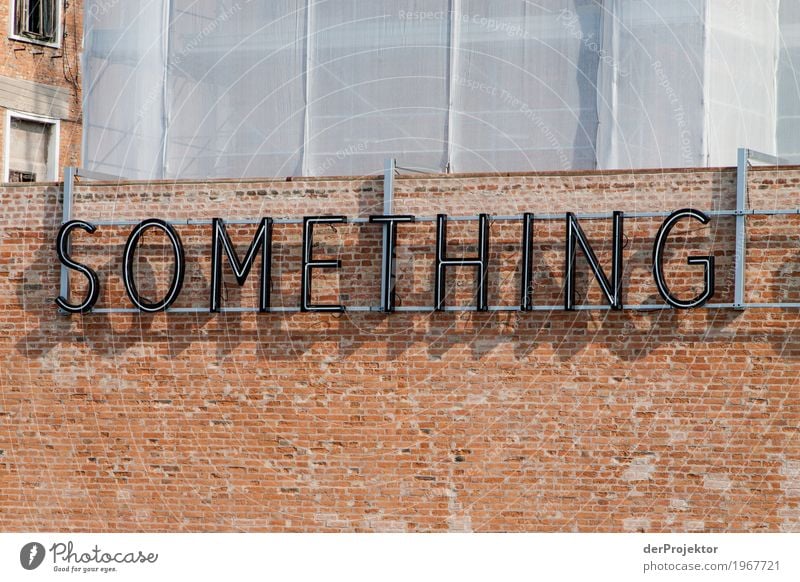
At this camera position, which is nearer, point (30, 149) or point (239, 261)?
point (239, 261)

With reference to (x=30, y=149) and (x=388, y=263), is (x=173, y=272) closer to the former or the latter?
(x=388, y=263)

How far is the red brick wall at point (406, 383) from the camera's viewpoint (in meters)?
14.7


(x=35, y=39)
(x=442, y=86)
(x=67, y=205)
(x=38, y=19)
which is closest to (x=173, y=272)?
(x=67, y=205)

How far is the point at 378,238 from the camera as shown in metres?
15.9

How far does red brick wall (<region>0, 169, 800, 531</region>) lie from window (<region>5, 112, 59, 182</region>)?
15.3ft

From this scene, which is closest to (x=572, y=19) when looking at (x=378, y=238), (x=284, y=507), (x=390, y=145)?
(x=390, y=145)

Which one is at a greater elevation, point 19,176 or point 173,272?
point 19,176

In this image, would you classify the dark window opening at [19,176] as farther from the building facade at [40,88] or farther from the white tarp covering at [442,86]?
the white tarp covering at [442,86]

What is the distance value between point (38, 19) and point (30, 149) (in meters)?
2.03

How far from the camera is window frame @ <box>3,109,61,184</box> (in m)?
21.4

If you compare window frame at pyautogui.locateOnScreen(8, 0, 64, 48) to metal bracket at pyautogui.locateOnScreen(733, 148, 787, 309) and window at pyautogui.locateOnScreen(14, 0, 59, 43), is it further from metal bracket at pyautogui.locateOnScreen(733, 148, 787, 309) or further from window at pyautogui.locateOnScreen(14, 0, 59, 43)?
metal bracket at pyautogui.locateOnScreen(733, 148, 787, 309)

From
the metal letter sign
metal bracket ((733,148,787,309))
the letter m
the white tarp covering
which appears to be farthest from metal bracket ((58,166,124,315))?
metal bracket ((733,148,787,309))

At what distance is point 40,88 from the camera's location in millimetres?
21578

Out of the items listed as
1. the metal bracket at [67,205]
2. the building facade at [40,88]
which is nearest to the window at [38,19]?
the building facade at [40,88]
